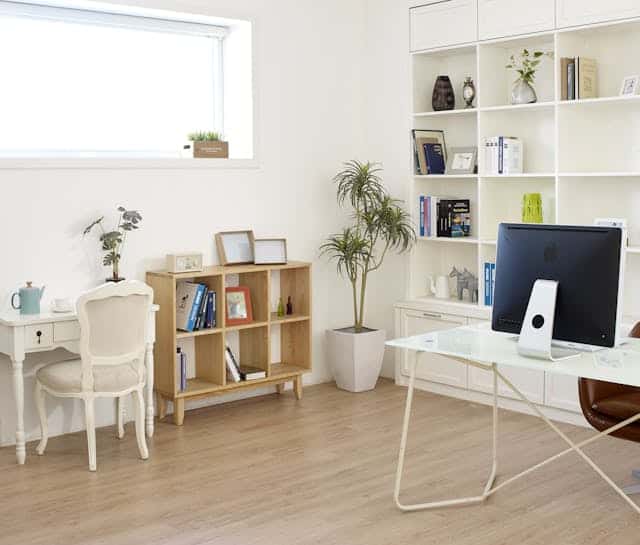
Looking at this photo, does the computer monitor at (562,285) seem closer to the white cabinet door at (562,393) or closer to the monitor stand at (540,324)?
the monitor stand at (540,324)

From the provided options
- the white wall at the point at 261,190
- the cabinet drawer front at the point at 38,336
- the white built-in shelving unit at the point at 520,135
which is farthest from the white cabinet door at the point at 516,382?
the cabinet drawer front at the point at 38,336

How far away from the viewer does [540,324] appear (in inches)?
148

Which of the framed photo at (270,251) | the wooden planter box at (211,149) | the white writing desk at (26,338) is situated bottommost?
the white writing desk at (26,338)

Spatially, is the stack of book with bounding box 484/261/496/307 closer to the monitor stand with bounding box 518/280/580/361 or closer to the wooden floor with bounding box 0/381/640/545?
the wooden floor with bounding box 0/381/640/545

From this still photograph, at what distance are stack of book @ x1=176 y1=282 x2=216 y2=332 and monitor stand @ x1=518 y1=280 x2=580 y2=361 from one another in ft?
7.68

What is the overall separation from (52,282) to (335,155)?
90.1 inches

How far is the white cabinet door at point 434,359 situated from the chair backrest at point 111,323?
2.16m

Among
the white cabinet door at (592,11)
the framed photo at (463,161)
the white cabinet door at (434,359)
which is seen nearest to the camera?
the white cabinet door at (592,11)

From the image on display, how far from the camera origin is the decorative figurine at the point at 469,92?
6184 millimetres

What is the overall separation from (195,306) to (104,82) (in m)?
1.51

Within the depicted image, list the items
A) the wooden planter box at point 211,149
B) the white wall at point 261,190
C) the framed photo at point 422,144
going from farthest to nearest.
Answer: the framed photo at point 422,144, the wooden planter box at point 211,149, the white wall at point 261,190

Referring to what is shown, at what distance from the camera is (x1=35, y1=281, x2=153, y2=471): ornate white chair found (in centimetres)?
466

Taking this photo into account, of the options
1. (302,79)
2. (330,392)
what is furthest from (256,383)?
(302,79)

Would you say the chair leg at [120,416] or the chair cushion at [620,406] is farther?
the chair leg at [120,416]
